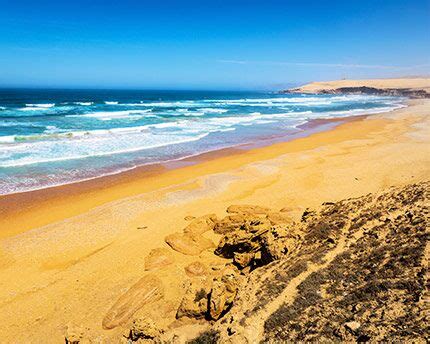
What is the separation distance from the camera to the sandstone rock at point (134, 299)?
5.75 metres

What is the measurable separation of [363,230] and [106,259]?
5703 mm

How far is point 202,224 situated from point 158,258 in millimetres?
1908

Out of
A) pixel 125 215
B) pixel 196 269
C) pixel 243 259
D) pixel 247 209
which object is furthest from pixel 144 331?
pixel 125 215

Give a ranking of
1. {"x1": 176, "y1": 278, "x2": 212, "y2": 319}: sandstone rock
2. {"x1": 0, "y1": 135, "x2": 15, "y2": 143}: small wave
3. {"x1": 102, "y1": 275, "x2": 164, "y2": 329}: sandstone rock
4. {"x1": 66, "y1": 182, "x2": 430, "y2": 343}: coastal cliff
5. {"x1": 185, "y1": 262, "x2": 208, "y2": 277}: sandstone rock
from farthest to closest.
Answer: {"x1": 0, "y1": 135, "x2": 15, "y2": 143}: small wave < {"x1": 185, "y1": 262, "x2": 208, "y2": 277}: sandstone rock < {"x1": 102, "y1": 275, "x2": 164, "y2": 329}: sandstone rock < {"x1": 176, "y1": 278, "x2": 212, "y2": 319}: sandstone rock < {"x1": 66, "y1": 182, "x2": 430, "y2": 343}: coastal cliff

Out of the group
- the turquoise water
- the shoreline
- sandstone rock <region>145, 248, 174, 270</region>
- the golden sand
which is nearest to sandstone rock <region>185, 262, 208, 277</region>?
sandstone rock <region>145, 248, 174, 270</region>

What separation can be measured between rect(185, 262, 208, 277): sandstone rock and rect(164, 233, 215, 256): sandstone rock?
612mm

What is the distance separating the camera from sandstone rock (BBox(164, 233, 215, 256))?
26.1 feet

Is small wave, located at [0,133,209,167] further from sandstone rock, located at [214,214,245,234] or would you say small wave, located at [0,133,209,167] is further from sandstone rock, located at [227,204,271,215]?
sandstone rock, located at [214,214,245,234]

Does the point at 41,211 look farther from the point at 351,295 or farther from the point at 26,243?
the point at 351,295

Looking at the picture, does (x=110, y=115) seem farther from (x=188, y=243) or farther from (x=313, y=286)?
(x=313, y=286)

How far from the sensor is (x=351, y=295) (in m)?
4.13

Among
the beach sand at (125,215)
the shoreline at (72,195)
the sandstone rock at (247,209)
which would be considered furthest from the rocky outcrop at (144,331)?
the shoreline at (72,195)

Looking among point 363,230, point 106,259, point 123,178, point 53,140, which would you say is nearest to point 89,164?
point 123,178

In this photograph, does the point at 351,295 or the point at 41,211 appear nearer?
the point at 351,295
